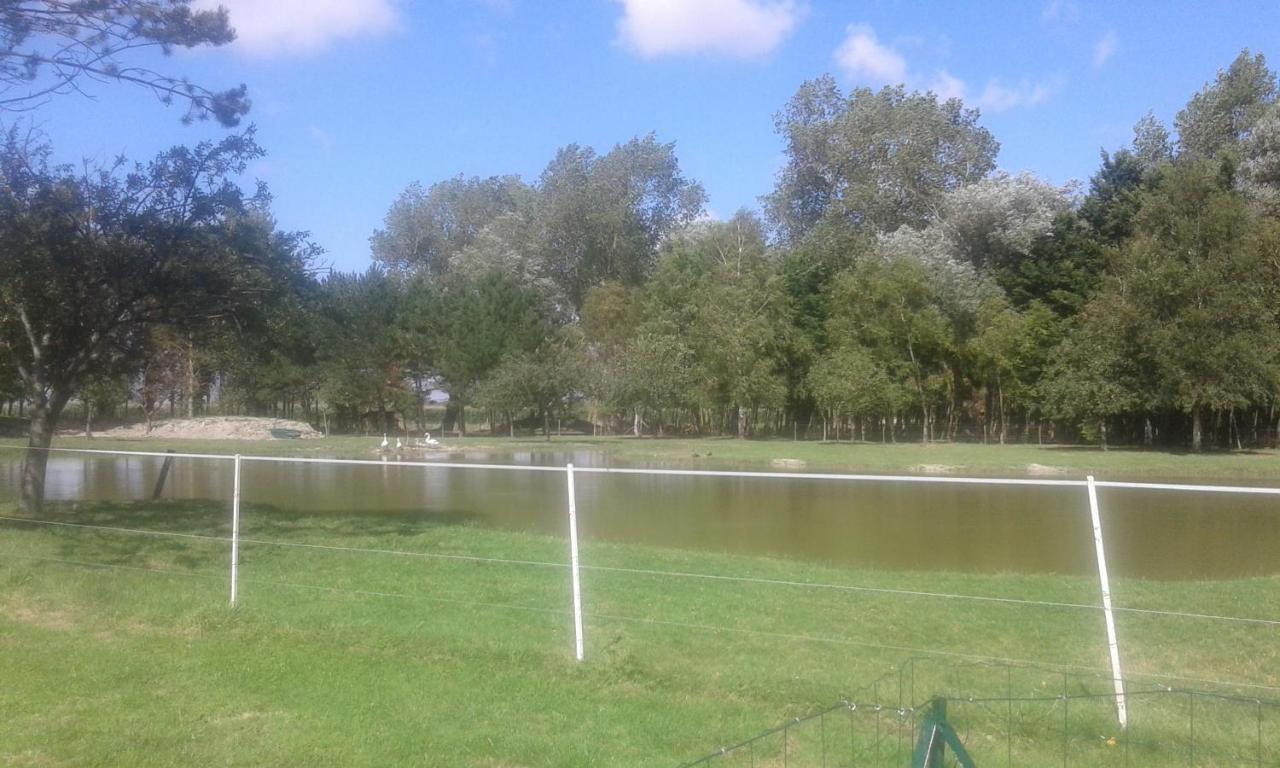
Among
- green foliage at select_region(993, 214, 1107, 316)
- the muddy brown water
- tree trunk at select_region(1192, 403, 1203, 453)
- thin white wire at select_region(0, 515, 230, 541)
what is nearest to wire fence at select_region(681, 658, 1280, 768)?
the muddy brown water

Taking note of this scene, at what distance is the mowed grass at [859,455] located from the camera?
3616 cm

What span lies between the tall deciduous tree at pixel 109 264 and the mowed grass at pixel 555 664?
591cm

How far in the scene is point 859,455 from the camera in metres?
43.1

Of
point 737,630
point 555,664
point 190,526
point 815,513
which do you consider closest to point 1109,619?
point 737,630


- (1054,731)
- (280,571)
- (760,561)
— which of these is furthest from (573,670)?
(760,561)

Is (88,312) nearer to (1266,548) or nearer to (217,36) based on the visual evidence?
(217,36)

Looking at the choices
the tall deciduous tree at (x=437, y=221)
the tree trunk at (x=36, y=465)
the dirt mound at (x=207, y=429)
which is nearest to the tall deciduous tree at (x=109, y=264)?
the tree trunk at (x=36, y=465)

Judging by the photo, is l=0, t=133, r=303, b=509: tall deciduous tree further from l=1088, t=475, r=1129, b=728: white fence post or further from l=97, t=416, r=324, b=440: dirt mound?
l=97, t=416, r=324, b=440: dirt mound

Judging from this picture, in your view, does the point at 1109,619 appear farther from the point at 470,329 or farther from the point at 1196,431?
the point at 470,329

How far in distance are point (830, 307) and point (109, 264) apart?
45.9m

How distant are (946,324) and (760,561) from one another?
41.5 meters

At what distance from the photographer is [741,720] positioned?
671 centimetres

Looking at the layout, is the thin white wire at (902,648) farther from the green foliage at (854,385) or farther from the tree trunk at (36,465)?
the green foliage at (854,385)

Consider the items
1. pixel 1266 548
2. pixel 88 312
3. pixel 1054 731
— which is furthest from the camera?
pixel 88 312
